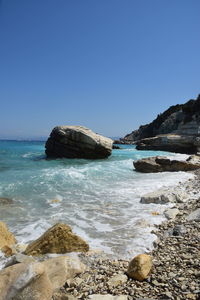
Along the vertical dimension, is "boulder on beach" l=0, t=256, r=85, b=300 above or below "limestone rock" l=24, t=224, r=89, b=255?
above

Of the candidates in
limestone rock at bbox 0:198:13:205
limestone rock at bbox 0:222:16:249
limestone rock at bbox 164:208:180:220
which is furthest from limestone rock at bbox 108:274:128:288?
limestone rock at bbox 0:198:13:205

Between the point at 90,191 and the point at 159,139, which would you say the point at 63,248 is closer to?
the point at 90,191

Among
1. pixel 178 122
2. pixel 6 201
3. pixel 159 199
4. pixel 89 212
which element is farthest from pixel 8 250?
pixel 178 122

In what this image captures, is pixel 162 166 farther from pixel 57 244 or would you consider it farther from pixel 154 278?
pixel 154 278

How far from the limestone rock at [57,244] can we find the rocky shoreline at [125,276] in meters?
0.19

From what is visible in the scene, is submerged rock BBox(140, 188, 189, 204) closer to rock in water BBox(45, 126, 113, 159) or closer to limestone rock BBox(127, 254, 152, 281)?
limestone rock BBox(127, 254, 152, 281)

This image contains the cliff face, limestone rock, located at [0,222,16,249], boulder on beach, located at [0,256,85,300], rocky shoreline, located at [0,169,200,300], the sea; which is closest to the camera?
→ boulder on beach, located at [0,256,85,300]

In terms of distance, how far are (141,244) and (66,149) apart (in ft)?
79.8

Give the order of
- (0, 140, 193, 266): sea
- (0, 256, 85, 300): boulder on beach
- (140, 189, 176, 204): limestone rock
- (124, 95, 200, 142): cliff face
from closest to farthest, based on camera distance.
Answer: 1. (0, 256, 85, 300): boulder on beach
2. (0, 140, 193, 266): sea
3. (140, 189, 176, 204): limestone rock
4. (124, 95, 200, 142): cliff face

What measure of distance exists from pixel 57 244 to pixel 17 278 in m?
1.92

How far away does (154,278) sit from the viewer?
377 centimetres

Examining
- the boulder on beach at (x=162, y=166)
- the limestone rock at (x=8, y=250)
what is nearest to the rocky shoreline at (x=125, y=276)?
the limestone rock at (x=8, y=250)

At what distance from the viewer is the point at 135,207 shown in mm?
8914

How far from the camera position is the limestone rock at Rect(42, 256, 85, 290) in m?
3.90
